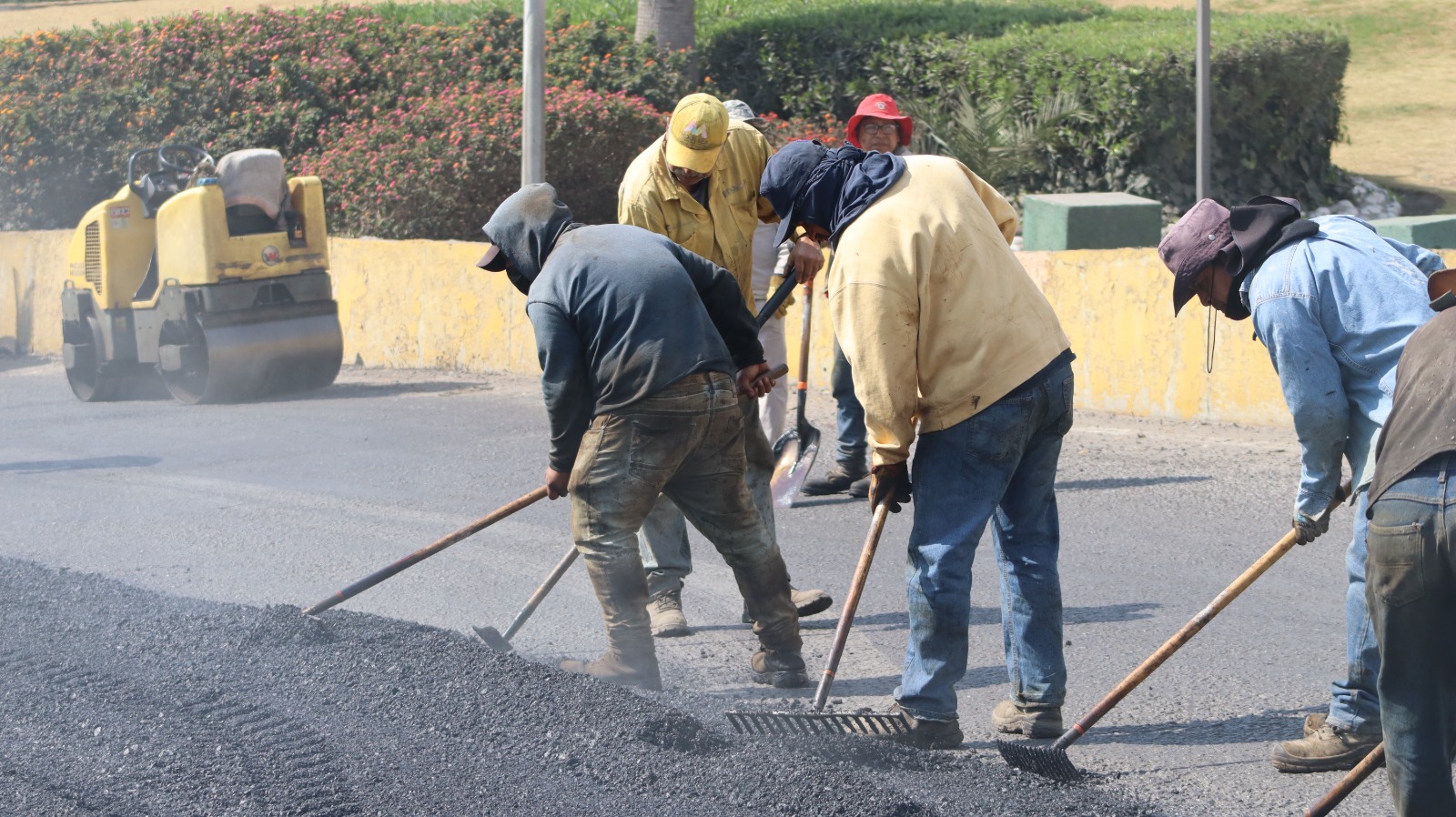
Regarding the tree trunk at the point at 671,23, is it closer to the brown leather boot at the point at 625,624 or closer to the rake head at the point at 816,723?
the brown leather boot at the point at 625,624

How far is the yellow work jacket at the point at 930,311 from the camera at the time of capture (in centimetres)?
381

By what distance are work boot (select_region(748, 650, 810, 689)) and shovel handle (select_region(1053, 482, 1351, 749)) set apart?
3.26 feet

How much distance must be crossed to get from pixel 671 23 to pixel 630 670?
13089 millimetres

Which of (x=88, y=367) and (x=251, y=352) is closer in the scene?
(x=251, y=352)

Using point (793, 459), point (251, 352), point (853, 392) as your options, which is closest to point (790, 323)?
point (853, 392)

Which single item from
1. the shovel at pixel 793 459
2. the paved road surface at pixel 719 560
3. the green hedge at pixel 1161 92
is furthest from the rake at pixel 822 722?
the green hedge at pixel 1161 92

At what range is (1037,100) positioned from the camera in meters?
15.1

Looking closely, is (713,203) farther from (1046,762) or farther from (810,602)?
(1046,762)

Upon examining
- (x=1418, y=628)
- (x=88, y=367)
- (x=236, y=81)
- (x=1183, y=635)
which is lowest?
(x=88, y=367)

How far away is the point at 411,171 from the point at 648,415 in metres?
10.3

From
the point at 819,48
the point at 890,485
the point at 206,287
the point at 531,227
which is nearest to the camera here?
the point at 890,485

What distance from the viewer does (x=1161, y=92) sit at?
14992 mm

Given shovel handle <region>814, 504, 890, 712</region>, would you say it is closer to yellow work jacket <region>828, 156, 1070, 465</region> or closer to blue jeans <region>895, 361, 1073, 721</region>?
blue jeans <region>895, 361, 1073, 721</region>

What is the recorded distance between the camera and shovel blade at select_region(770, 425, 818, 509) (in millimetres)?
6738
